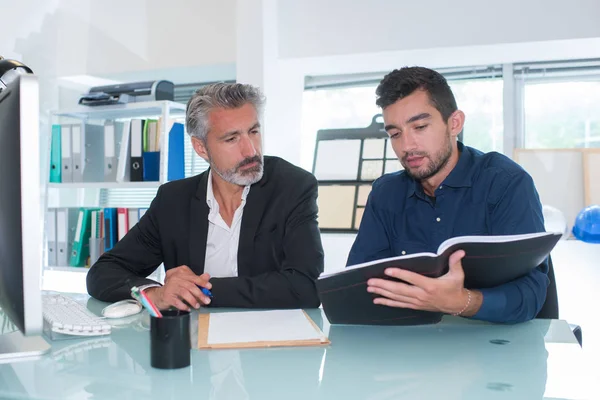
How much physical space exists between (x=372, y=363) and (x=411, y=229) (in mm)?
834

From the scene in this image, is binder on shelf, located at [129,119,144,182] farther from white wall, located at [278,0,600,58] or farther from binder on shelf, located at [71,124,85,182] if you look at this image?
white wall, located at [278,0,600,58]

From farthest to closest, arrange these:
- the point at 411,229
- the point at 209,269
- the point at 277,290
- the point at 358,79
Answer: the point at 358,79 → the point at 209,269 → the point at 411,229 → the point at 277,290

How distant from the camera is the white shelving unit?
337cm

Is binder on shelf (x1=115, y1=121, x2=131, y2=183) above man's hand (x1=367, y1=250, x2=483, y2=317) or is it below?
above

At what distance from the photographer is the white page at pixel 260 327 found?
119cm

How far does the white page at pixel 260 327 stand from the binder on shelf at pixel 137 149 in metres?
2.19

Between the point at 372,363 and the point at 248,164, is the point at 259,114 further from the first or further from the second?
the point at 372,363

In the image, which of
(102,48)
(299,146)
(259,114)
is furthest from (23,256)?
(102,48)

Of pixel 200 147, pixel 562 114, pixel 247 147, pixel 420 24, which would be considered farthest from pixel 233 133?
pixel 562 114

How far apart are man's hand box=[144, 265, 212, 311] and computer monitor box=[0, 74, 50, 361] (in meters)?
0.53

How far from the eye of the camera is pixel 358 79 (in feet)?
11.9

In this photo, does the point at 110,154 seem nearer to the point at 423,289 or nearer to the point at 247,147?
the point at 247,147

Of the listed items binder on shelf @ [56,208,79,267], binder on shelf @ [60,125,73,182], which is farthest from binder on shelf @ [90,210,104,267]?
binder on shelf @ [60,125,73,182]

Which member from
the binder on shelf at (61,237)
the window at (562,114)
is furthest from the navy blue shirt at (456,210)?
the binder on shelf at (61,237)
